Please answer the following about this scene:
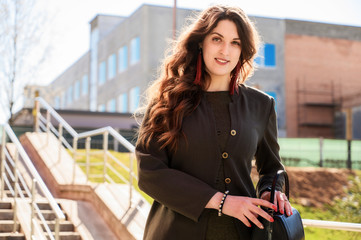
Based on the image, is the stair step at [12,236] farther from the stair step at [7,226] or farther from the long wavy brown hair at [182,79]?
the long wavy brown hair at [182,79]

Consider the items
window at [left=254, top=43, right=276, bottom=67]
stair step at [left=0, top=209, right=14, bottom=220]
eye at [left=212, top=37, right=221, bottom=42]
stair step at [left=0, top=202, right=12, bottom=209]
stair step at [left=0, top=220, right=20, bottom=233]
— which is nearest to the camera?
eye at [left=212, top=37, right=221, bottom=42]

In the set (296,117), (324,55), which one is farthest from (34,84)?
(324,55)

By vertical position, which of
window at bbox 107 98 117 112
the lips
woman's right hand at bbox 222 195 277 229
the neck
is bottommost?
woman's right hand at bbox 222 195 277 229

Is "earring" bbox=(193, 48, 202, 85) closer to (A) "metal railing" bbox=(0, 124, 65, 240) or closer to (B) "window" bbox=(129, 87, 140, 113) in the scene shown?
(A) "metal railing" bbox=(0, 124, 65, 240)

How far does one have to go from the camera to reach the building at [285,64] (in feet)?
80.5

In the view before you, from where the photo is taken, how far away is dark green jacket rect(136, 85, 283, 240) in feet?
6.81

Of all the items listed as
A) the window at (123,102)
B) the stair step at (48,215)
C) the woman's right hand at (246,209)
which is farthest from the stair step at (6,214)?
the window at (123,102)

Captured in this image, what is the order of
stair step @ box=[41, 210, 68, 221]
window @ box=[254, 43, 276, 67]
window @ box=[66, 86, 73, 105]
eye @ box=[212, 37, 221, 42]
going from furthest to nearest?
window @ box=[66, 86, 73, 105] < window @ box=[254, 43, 276, 67] < stair step @ box=[41, 210, 68, 221] < eye @ box=[212, 37, 221, 42]

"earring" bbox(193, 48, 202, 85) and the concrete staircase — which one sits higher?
"earring" bbox(193, 48, 202, 85)

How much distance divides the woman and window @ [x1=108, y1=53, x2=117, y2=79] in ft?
88.3

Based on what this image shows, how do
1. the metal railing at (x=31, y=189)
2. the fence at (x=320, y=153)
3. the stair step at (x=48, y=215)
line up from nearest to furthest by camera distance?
the metal railing at (x=31, y=189)
the stair step at (x=48, y=215)
the fence at (x=320, y=153)

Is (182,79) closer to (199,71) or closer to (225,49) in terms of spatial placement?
(199,71)

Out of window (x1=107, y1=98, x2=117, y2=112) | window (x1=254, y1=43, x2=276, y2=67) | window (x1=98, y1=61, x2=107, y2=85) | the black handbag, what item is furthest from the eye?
window (x1=98, y1=61, x2=107, y2=85)

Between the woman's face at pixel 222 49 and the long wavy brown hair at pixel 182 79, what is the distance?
22 millimetres
